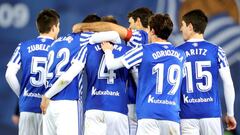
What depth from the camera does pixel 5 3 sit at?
1297 cm

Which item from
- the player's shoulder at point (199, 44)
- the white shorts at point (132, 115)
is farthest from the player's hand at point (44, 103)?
the player's shoulder at point (199, 44)

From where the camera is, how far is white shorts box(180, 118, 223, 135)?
8.25 meters

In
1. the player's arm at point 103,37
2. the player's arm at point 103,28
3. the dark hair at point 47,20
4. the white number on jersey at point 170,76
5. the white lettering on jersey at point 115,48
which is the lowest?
the white number on jersey at point 170,76

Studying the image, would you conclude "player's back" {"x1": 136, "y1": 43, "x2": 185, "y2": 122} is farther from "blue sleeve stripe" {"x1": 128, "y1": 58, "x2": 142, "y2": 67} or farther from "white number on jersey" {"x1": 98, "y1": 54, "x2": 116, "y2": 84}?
"white number on jersey" {"x1": 98, "y1": 54, "x2": 116, "y2": 84}

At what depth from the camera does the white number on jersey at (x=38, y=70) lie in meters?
8.87

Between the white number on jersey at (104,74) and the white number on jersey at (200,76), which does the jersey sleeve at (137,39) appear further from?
the white number on jersey at (200,76)

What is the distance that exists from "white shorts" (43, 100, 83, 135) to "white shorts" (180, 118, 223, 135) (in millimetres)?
1109

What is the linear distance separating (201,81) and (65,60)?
144 centimetres

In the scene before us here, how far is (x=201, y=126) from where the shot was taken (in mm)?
8289

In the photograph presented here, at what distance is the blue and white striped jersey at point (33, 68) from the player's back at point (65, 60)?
528 mm

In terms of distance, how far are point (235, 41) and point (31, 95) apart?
5.00 metres

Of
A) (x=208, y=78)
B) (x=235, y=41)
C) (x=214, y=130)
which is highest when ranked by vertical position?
(x=235, y=41)

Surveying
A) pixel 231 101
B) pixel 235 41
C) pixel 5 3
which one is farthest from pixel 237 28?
pixel 231 101

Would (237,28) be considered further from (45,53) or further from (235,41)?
(45,53)
